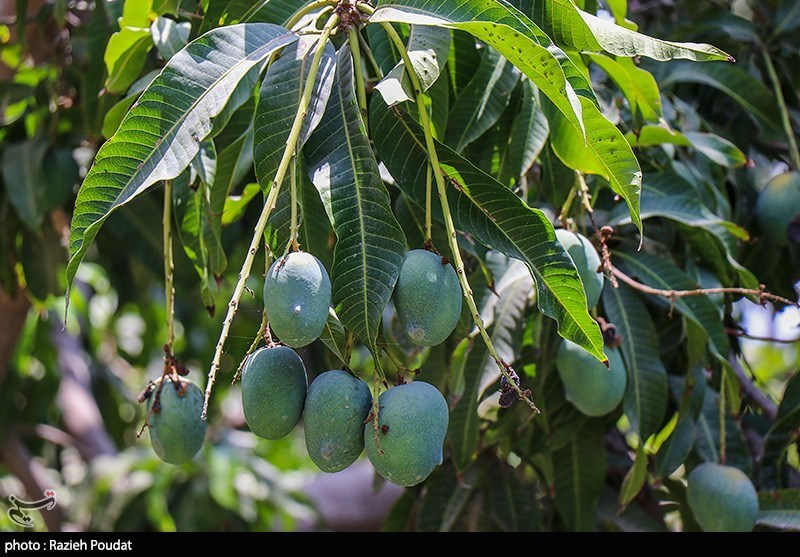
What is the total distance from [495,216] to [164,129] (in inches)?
12.9

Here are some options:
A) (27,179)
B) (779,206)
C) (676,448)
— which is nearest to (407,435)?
(676,448)

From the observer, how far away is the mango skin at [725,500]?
1269mm

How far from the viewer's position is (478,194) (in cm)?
89

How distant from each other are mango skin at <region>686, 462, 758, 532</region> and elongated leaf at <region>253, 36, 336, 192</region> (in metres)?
0.84

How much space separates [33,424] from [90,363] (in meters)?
0.28

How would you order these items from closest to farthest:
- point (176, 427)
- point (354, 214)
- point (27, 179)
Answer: point (354, 214)
point (176, 427)
point (27, 179)

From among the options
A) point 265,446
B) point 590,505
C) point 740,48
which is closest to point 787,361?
point 265,446

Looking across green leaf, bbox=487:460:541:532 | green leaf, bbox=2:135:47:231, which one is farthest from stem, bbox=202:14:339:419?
green leaf, bbox=2:135:47:231

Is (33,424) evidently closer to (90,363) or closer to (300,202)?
(90,363)

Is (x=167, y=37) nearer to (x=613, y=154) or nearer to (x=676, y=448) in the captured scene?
(x=613, y=154)

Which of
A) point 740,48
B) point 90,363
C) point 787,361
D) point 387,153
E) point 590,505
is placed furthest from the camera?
point 787,361

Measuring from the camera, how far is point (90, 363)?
10.1ft

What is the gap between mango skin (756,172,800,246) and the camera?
1483 millimetres

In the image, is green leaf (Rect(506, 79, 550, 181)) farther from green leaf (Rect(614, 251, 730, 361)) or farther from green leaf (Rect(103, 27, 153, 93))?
green leaf (Rect(103, 27, 153, 93))
